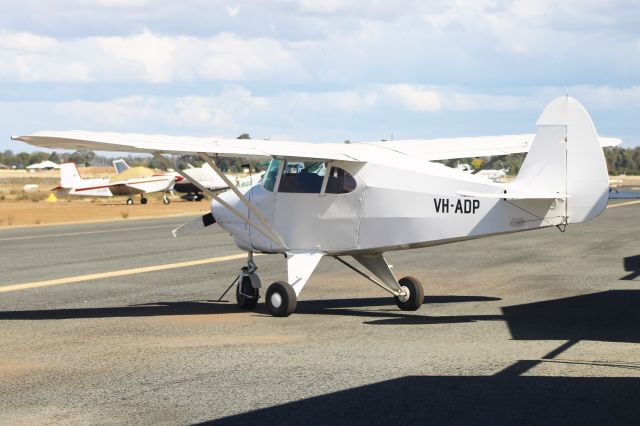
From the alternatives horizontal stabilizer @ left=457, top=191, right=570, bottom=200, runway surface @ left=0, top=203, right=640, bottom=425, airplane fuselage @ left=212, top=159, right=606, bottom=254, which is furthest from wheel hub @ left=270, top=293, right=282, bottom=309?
horizontal stabilizer @ left=457, top=191, right=570, bottom=200

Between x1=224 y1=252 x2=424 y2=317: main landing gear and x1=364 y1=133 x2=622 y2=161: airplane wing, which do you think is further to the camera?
x1=364 y1=133 x2=622 y2=161: airplane wing

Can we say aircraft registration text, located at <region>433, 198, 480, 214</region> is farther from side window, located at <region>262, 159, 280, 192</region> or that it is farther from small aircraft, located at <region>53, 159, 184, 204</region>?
small aircraft, located at <region>53, 159, 184, 204</region>

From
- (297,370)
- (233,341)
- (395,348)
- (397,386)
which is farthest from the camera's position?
(233,341)

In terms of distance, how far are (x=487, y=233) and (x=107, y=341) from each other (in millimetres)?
4879

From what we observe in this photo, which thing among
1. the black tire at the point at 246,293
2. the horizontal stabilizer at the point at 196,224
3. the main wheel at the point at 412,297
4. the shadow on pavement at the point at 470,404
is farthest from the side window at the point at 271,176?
the shadow on pavement at the point at 470,404

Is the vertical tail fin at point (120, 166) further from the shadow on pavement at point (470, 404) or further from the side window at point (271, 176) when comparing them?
the shadow on pavement at point (470, 404)

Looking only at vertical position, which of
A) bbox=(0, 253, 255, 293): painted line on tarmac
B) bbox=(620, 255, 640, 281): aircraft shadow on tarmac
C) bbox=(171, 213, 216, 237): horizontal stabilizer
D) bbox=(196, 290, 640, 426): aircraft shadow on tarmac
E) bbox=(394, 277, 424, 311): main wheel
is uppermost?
bbox=(171, 213, 216, 237): horizontal stabilizer

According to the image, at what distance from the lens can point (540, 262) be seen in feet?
71.9

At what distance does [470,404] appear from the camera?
7938mm

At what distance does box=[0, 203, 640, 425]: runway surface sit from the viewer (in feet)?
26.1

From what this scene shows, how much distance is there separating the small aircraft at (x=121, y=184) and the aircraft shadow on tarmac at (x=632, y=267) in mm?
46420

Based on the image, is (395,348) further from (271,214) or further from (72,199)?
(72,199)

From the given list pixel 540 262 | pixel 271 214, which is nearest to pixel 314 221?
pixel 271 214

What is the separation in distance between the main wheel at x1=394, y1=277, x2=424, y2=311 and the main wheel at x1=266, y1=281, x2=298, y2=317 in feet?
5.52
